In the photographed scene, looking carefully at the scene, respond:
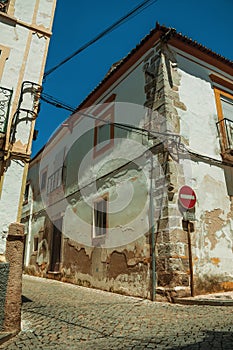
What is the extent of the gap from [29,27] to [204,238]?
19.1 ft

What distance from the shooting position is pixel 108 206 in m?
7.57

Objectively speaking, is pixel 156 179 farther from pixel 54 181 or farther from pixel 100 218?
pixel 54 181

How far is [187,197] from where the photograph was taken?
19.1 ft

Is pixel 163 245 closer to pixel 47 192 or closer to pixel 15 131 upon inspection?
pixel 15 131

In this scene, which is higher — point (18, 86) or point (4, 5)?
point (4, 5)

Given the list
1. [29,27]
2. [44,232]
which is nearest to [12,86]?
[29,27]

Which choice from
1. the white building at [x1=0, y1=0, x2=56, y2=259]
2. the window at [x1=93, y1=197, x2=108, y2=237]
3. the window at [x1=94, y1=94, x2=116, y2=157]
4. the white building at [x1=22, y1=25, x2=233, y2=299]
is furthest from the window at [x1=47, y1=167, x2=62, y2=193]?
the white building at [x1=0, y1=0, x2=56, y2=259]

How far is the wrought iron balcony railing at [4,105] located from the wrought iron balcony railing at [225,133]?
525 centimetres

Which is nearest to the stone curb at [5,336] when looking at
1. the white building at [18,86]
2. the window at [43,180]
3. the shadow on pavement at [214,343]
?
the white building at [18,86]

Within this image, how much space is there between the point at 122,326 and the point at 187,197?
122 inches

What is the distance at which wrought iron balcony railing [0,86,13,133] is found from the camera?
15.1 feet

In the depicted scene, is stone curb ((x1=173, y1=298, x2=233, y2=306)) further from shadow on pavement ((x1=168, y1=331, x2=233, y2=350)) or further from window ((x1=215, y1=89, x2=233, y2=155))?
window ((x1=215, y1=89, x2=233, y2=155))

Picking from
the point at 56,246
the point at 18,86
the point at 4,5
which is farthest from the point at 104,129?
the point at 56,246

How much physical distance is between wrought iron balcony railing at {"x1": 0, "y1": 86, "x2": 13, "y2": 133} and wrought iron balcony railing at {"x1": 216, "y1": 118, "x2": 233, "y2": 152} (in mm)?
5250
